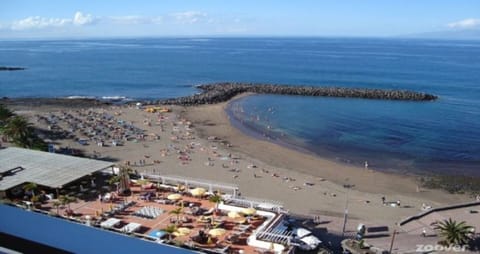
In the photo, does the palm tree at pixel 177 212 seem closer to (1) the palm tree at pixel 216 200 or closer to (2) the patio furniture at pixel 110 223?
(1) the palm tree at pixel 216 200

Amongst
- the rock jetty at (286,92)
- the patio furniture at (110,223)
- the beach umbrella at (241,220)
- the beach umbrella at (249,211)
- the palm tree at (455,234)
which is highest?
the rock jetty at (286,92)

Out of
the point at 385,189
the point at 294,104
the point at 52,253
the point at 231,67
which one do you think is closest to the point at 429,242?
the point at 385,189

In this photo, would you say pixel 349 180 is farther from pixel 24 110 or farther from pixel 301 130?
pixel 24 110

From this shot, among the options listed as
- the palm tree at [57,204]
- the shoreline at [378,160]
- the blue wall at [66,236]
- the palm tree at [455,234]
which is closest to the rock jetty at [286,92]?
the shoreline at [378,160]

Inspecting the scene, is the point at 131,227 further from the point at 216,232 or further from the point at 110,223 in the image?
the point at 216,232

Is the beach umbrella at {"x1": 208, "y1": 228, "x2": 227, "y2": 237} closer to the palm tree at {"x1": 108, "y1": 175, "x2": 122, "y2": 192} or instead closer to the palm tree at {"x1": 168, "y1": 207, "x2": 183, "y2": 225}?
the palm tree at {"x1": 168, "y1": 207, "x2": 183, "y2": 225}

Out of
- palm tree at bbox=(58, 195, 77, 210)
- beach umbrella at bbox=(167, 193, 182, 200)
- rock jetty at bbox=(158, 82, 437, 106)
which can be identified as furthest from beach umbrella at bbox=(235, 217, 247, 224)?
rock jetty at bbox=(158, 82, 437, 106)

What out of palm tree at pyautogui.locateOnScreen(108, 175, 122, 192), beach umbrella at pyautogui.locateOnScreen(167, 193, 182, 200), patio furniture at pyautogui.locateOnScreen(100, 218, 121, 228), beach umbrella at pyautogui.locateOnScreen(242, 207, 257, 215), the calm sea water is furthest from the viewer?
the calm sea water
